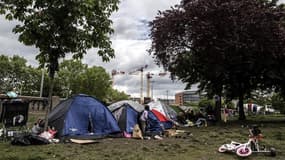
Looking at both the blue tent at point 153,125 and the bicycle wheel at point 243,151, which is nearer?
the bicycle wheel at point 243,151

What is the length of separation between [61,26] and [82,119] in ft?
11.4

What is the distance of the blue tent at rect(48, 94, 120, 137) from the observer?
31.5 feet

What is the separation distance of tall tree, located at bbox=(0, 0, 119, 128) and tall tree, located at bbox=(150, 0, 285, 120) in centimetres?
802

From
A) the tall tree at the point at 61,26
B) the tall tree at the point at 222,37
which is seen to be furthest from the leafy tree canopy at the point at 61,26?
the tall tree at the point at 222,37

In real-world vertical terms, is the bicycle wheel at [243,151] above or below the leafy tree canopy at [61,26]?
below

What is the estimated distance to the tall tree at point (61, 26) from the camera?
7367 mm

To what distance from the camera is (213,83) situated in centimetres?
1986

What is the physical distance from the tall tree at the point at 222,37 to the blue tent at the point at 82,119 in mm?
7203

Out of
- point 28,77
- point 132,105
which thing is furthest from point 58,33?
point 28,77

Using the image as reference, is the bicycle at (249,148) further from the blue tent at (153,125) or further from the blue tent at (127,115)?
the blue tent at (153,125)

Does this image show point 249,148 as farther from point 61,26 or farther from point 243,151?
point 61,26

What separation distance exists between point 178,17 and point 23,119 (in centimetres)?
982

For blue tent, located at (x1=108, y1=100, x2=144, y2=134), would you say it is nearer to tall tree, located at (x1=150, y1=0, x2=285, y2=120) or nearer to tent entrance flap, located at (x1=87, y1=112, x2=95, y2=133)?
tent entrance flap, located at (x1=87, y1=112, x2=95, y2=133)

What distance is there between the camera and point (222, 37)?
49.7ft
